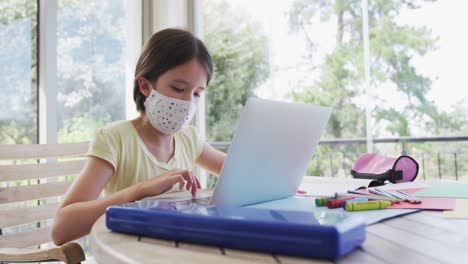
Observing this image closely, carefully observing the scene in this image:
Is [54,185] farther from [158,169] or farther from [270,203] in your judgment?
[270,203]

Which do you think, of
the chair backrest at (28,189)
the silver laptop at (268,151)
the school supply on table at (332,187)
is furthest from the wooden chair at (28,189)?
the school supply on table at (332,187)

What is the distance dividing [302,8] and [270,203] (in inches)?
99.9

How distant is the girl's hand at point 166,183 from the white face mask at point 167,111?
1.13 ft

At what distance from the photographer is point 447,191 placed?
1016mm

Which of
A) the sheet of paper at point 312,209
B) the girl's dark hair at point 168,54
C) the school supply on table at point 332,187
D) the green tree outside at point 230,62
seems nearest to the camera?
the sheet of paper at point 312,209

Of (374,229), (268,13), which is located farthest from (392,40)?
(374,229)

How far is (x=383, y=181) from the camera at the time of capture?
1.29 metres

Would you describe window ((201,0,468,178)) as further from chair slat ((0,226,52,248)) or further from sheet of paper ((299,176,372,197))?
chair slat ((0,226,52,248))

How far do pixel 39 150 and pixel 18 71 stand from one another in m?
0.90

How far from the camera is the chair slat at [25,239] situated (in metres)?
1.25

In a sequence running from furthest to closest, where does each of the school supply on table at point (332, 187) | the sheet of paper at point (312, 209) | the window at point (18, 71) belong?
1. the window at point (18, 71)
2. the school supply on table at point (332, 187)
3. the sheet of paper at point (312, 209)

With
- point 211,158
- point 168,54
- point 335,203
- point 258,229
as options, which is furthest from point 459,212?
point 211,158

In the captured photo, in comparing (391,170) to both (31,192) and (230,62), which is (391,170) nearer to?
(31,192)

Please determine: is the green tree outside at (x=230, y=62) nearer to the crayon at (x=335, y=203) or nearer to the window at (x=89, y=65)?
the window at (x=89, y=65)
